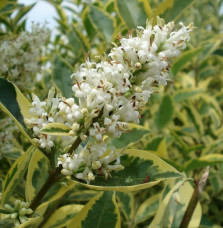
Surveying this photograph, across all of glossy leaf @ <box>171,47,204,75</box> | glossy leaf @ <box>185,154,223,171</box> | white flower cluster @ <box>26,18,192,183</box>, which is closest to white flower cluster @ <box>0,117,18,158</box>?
white flower cluster @ <box>26,18,192,183</box>

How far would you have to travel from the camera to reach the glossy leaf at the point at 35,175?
1.09 m

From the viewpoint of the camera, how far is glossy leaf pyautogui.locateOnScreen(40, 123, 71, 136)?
2.59 ft

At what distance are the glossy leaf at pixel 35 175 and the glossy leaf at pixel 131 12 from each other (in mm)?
664

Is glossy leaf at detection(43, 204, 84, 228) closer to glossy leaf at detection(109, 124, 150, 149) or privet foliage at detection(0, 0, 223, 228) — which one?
privet foliage at detection(0, 0, 223, 228)

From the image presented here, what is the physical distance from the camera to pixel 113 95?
2.65 feet

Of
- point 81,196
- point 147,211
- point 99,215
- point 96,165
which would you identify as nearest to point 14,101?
point 96,165

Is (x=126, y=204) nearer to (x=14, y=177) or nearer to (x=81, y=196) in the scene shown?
(x=81, y=196)

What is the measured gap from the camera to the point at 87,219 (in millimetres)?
1054

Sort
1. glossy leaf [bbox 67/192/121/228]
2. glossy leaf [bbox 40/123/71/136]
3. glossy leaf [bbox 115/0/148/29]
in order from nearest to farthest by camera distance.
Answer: glossy leaf [bbox 40/123/71/136] < glossy leaf [bbox 67/192/121/228] < glossy leaf [bbox 115/0/148/29]

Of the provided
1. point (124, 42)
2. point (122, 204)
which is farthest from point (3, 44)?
point (122, 204)

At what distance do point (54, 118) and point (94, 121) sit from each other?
13 cm

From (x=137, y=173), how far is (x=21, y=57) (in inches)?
29.9

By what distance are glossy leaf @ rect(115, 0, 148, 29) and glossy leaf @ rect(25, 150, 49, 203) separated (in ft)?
2.18

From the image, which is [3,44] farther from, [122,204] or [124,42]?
[122,204]
